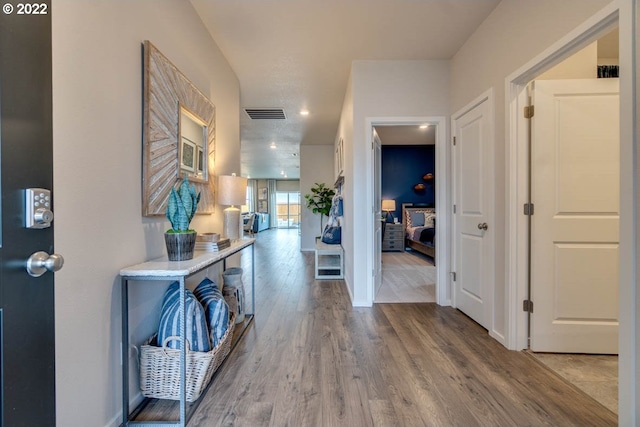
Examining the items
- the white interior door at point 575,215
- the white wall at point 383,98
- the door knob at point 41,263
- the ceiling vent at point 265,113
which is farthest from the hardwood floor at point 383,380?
the ceiling vent at point 265,113

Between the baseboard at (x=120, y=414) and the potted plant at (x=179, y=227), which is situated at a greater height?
the potted plant at (x=179, y=227)

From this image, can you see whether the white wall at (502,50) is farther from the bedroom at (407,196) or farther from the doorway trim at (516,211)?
the bedroom at (407,196)

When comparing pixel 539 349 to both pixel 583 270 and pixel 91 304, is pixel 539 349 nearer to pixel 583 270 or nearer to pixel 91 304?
pixel 583 270

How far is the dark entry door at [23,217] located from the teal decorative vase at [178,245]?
2.57 feet

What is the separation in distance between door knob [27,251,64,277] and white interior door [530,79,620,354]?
2.60 m

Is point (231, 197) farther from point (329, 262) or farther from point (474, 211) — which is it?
point (329, 262)

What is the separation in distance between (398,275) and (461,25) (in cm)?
329

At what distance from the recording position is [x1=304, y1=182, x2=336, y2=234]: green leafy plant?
21.7 ft

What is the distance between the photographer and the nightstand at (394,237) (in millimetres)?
6773

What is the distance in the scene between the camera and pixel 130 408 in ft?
4.80

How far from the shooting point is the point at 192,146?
2.11m

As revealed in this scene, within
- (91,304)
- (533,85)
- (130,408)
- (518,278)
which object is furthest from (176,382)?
(533,85)

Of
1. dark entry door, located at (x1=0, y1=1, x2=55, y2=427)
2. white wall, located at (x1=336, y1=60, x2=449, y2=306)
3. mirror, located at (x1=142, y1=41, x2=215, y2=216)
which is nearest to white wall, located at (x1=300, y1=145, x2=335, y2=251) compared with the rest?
white wall, located at (x1=336, y1=60, x2=449, y2=306)

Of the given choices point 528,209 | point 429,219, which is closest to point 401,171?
point 429,219
